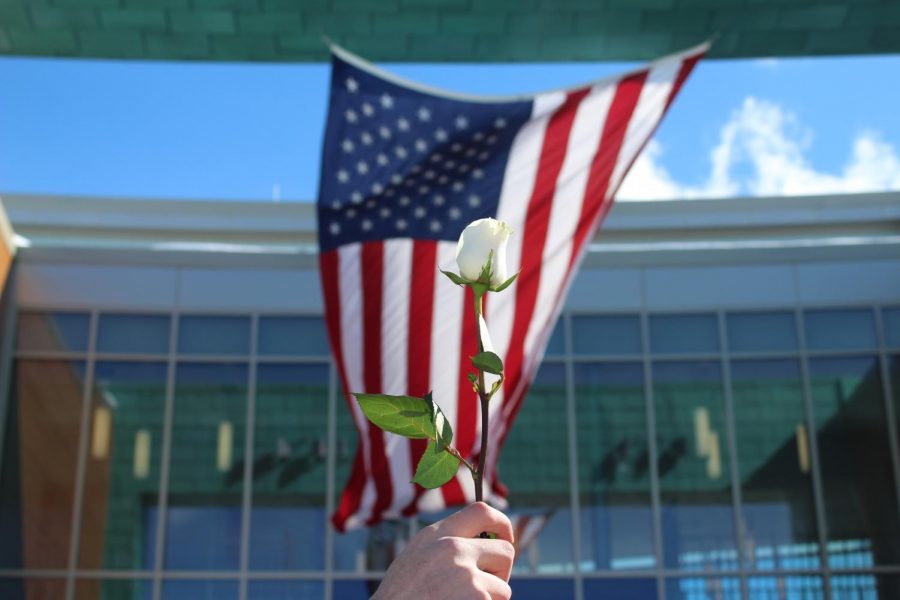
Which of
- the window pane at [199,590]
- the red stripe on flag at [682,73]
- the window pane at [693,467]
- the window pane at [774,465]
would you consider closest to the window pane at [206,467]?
the window pane at [199,590]

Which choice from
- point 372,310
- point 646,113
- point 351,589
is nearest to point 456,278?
point 372,310

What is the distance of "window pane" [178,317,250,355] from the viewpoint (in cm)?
1370

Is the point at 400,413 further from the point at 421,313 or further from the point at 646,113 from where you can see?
the point at 646,113

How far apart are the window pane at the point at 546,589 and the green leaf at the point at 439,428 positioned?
38.0ft

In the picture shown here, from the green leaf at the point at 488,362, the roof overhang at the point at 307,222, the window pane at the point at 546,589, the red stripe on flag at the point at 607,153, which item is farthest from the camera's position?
the roof overhang at the point at 307,222

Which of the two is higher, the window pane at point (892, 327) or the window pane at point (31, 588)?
the window pane at point (892, 327)

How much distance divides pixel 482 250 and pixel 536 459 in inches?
467

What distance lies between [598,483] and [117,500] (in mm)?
5228

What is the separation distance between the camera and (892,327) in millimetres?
13641

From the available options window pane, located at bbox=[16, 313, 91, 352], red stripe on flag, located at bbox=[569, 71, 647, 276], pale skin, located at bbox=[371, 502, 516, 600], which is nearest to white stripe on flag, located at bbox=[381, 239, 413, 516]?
red stripe on flag, located at bbox=[569, 71, 647, 276]

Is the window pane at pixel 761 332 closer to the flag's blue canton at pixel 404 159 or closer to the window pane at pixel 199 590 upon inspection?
the flag's blue canton at pixel 404 159

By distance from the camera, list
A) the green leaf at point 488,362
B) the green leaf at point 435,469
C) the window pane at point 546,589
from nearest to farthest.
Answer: the green leaf at point 488,362 → the green leaf at point 435,469 → the window pane at point 546,589

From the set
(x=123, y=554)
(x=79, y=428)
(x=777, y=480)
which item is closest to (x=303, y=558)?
(x=123, y=554)

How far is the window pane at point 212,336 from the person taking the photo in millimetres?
13703
